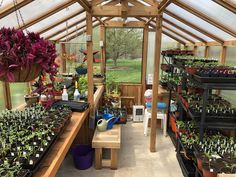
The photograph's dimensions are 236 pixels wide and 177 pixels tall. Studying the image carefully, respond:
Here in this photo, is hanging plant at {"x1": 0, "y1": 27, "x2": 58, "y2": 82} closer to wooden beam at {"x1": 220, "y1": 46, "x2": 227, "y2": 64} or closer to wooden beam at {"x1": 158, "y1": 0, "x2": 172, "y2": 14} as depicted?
wooden beam at {"x1": 158, "y1": 0, "x2": 172, "y2": 14}

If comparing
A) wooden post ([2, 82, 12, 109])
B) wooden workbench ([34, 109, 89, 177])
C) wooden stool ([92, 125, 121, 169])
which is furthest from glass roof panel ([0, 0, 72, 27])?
wooden stool ([92, 125, 121, 169])

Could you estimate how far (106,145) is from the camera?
2865 millimetres

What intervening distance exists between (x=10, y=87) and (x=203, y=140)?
2.91m

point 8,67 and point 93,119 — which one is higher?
point 8,67

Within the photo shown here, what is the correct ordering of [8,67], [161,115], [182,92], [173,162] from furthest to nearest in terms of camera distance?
[161,115] < [182,92] < [173,162] < [8,67]

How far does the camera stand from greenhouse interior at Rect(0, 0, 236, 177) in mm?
1391

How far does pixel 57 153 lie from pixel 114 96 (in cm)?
354

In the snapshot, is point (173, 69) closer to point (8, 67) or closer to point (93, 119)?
point (93, 119)

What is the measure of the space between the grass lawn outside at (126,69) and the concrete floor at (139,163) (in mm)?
2066

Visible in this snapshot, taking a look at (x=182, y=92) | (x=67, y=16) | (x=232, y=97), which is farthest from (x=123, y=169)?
(x=67, y=16)

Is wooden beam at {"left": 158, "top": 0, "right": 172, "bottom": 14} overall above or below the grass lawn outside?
above

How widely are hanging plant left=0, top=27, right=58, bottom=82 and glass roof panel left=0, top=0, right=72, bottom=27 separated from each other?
1.40 meters

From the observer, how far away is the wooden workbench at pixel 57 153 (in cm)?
142

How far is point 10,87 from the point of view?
116 inches
